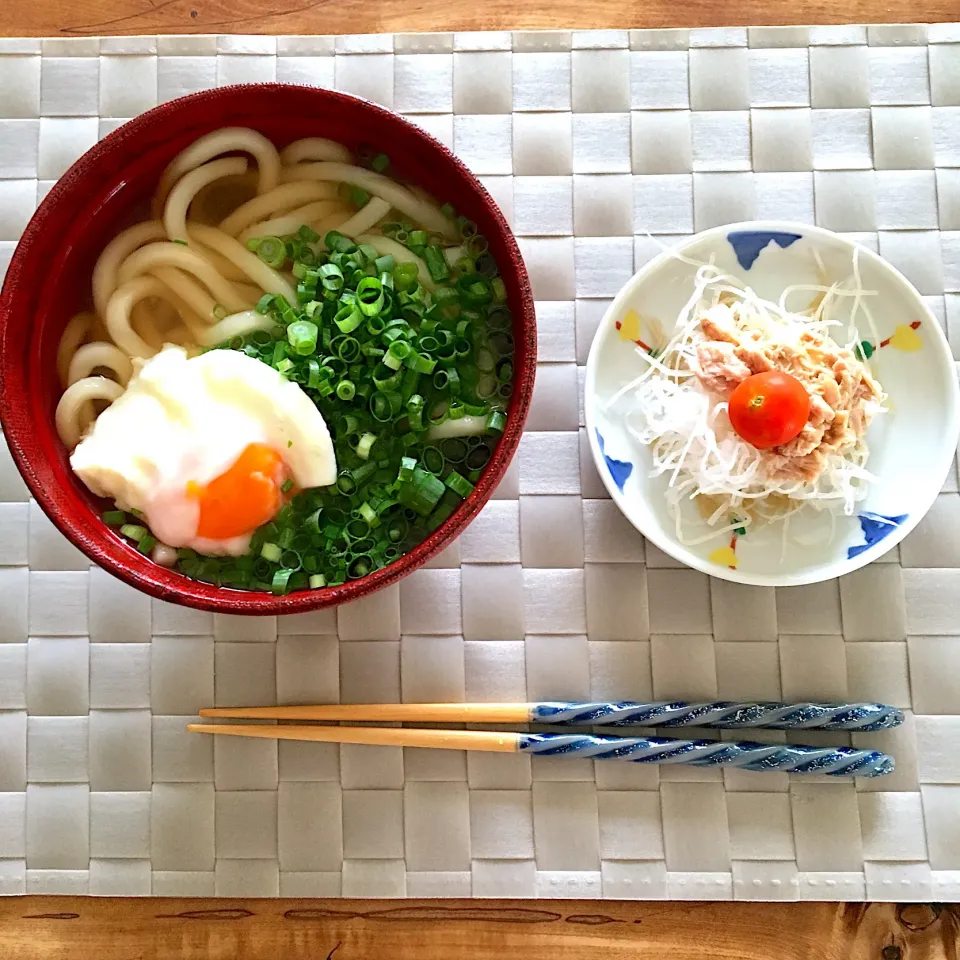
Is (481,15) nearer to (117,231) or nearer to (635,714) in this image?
(117,231)

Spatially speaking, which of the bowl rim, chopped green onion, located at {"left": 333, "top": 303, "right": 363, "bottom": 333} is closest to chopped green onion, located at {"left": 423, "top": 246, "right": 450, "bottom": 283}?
chopped green onion, located at {"left": 333, "top": 303, "right": 363, "bottom": 333}

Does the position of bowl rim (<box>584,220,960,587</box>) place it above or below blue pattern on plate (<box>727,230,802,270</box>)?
below

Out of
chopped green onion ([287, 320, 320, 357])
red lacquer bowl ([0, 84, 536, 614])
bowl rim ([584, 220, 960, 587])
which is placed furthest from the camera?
bowl rim ([584, 220, 960, 587])

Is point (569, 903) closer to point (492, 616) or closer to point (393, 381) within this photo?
point (492, 616)

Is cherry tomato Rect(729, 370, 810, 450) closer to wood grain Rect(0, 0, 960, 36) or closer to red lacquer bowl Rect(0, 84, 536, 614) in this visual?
red lacquer bowl Rect(0, 84, 536, 614)

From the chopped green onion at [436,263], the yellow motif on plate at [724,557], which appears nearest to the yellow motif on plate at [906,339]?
the yellow motif on plate at [724,557]

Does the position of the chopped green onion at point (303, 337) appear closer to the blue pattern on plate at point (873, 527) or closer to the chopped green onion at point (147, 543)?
the chopped green onion at point (147, 543)

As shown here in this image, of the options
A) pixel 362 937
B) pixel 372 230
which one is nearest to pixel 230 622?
pixel 362 937
